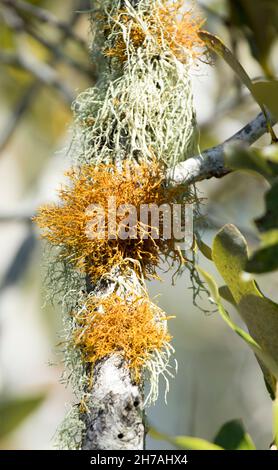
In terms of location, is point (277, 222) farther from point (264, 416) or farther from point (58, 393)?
point (264, 416)

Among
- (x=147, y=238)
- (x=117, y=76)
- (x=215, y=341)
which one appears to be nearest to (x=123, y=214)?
(x=147, y=238)

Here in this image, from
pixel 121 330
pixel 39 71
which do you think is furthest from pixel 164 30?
pixel 39 71

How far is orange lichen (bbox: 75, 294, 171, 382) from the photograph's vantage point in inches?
36.9

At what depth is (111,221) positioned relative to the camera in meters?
0.99

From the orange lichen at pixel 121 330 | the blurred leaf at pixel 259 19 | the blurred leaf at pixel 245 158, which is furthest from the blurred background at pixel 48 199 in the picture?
the blurred leaf at pixel 245 158

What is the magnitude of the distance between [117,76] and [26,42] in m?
2.34

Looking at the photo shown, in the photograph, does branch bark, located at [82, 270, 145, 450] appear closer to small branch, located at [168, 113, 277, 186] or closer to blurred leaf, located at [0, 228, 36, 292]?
small branch, located at [168, 113, 277, 186]

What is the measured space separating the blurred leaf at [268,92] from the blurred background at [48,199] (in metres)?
0.17

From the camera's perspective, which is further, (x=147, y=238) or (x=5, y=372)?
(x=5, y=372)

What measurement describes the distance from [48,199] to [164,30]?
129 centimetres

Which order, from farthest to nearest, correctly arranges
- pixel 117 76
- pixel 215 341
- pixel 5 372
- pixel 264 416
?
pixel 215 341 → pixel 264 416 → pixel 5 372 → pixel 117 76

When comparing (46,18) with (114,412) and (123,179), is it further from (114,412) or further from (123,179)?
(114,412)

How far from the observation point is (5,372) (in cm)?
263

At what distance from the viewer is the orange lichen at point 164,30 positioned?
3.51ft
